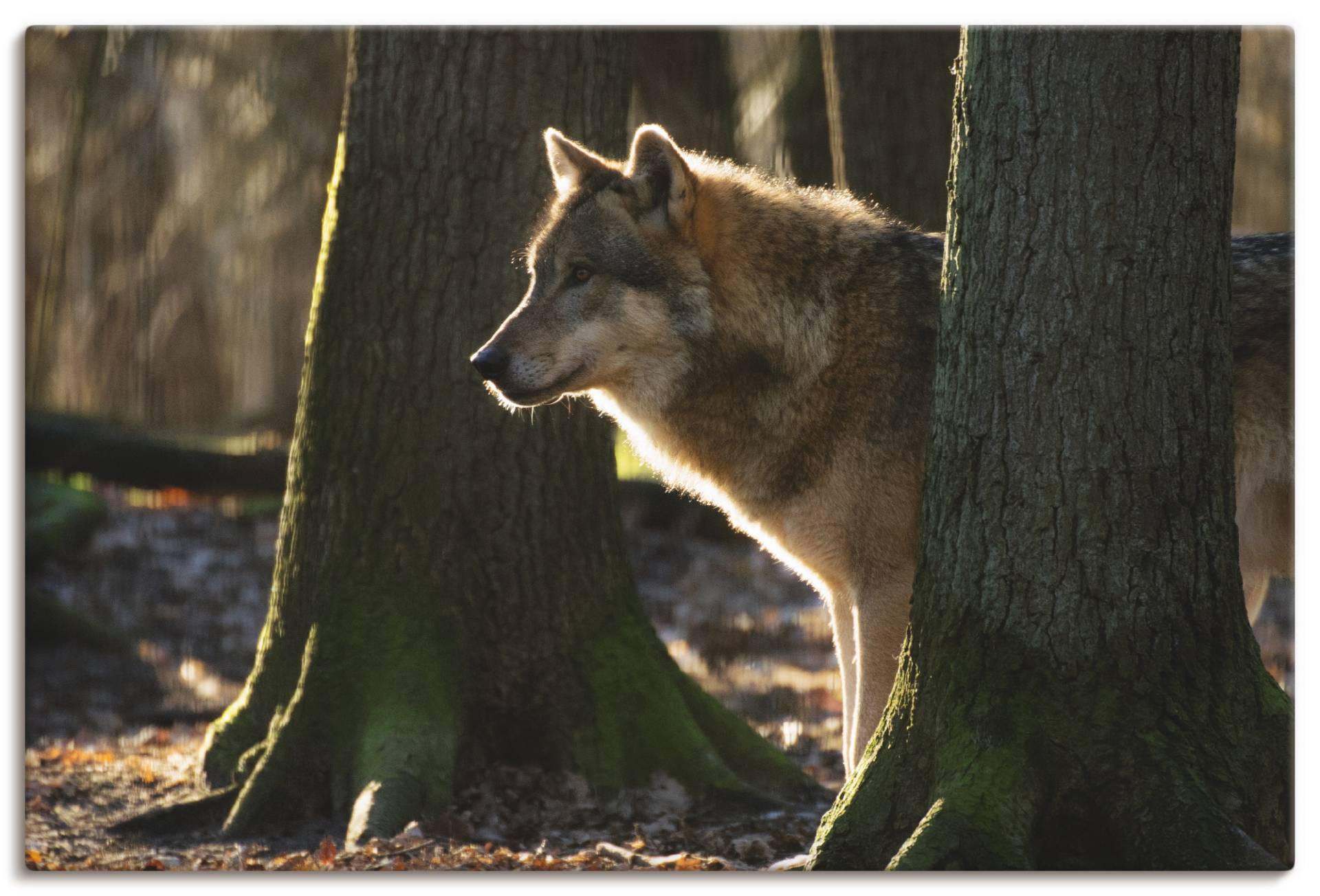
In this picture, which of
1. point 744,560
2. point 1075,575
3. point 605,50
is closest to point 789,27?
point 605,50

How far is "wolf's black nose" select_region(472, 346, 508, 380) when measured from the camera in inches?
161

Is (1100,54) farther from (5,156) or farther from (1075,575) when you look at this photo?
(5,156)

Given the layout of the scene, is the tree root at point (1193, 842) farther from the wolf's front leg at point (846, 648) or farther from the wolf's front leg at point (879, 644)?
the wolf's front leg at point (846, 648)

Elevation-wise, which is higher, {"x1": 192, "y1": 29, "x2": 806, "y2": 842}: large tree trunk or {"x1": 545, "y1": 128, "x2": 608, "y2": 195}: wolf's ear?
{"x1": 545, "y1": 128, "x2": 608, "y2": 195}: wolf's ear

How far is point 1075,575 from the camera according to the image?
3295 mm

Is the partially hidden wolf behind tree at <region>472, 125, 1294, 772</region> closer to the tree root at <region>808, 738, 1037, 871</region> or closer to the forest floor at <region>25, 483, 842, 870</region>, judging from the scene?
the tree root at <region>808, 738, 1037, 871</region>

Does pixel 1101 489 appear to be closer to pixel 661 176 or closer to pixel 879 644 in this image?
pixel 879 644

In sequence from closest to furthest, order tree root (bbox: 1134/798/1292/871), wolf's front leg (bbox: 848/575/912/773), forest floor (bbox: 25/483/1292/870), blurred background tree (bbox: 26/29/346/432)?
tree root (bbox: 1134/798/1292/871), wolf's front leg (bbox: 848/575/912/773), forest floor (bbox: 25/483/1292/870), blurred background tree (bbox: 26/29/346/432)

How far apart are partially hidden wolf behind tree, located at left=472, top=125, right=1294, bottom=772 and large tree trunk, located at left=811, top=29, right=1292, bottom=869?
2.29 ft

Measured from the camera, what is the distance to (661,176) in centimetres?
420

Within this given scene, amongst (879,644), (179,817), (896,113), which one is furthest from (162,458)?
(879,644)

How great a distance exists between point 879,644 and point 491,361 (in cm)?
Result: 151

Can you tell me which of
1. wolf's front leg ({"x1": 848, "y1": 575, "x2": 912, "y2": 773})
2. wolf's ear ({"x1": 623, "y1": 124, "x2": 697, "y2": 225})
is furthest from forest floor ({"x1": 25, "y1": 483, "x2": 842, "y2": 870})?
wolf's ear ({"x1": 623, "y1": 124, "x2": 697, "y2": 225})

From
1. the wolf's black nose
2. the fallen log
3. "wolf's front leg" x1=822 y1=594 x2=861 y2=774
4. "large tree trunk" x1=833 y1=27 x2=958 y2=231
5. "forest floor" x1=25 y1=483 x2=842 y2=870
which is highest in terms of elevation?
A: "large tree trunk" x1=833 y1=27 x2=958 y2=231
